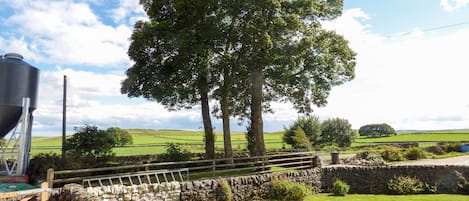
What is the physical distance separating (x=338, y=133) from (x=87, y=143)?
3743 centimetres

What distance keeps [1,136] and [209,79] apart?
10.9 metres

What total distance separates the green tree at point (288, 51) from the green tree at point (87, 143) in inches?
352

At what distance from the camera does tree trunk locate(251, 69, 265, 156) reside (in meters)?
20.6

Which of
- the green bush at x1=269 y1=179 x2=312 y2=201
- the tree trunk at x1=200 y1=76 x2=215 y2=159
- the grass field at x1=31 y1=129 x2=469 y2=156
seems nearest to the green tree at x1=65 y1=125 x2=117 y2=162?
the tree trunk at x1=200 y1=76 x2=215 y2=159

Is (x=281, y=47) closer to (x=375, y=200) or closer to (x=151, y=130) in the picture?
(x=375, y=200)

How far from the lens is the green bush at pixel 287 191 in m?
16.0

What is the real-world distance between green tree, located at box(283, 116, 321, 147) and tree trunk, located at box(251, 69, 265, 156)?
18.6 metres

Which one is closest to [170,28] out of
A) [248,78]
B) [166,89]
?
[166,89]

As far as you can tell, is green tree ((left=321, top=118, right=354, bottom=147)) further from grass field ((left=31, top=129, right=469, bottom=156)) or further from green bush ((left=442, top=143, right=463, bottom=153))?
green bush ((left=442, top=143, right=463, bottom=153))

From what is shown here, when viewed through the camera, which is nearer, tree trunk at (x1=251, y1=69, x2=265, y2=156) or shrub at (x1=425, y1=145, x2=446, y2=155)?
tree trunk at (x1=251, y1=69, x2=265, y2=156)

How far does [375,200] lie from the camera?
16.3 m

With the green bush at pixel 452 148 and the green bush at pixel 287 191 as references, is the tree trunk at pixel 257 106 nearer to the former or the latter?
the green bush at pixel 287 191

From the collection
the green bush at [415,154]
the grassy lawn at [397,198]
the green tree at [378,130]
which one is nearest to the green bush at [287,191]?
the grassy lawn at [397,198]

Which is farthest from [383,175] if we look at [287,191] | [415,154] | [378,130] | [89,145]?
[378,130]
